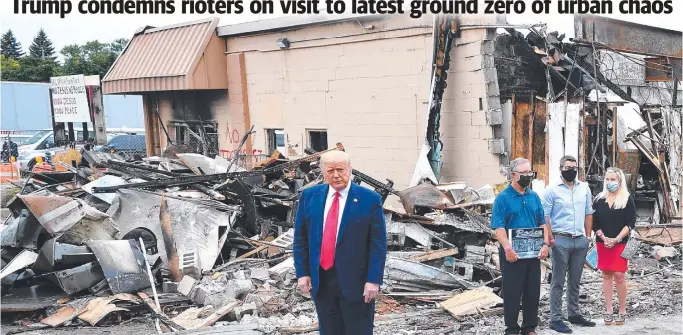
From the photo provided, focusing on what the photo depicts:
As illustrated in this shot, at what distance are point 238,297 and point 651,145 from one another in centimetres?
823

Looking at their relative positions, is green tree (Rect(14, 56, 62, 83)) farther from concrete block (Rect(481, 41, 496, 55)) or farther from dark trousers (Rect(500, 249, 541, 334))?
dark trousers (Rect(500, 249, 541, 334))

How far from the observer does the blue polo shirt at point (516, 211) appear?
549cm

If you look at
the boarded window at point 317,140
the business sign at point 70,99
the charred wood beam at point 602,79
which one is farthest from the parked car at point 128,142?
the charred wood beam at point 602,79

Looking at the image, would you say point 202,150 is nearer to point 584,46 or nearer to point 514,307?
point 584,46

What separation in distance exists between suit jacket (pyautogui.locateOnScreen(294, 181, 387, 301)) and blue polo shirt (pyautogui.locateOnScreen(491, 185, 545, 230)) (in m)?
1.62

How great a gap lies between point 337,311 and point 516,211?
2008mm

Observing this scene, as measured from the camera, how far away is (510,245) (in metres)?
5.44

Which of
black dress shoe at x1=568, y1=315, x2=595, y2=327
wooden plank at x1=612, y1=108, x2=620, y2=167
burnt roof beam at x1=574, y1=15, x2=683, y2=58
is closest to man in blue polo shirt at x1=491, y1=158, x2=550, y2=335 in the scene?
black dress shoe at x1=568, y1=315, x2=595, y2=327

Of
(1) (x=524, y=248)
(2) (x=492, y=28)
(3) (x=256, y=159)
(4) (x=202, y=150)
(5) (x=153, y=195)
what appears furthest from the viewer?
(4) (x=202, y=150)

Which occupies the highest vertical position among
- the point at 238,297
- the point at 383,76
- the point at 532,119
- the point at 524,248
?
the point at 383,76

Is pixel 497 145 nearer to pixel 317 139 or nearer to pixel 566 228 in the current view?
pixel 317 139

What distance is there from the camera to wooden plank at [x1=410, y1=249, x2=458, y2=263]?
784 centimetres

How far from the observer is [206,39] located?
51.5 ft

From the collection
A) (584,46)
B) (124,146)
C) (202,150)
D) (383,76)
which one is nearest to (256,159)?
(202,150)
